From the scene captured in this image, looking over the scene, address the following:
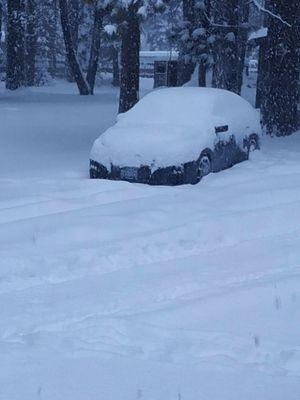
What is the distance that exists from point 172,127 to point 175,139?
60cm

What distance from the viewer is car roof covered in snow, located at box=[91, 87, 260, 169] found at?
36.5 feet

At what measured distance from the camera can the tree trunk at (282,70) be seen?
18.3m

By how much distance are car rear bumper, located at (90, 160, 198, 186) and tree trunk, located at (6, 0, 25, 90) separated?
85.2ft

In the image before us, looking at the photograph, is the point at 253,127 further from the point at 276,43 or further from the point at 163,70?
the point at 163,70

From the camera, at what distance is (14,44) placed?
117 ft

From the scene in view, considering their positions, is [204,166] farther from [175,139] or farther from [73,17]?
[73,17]

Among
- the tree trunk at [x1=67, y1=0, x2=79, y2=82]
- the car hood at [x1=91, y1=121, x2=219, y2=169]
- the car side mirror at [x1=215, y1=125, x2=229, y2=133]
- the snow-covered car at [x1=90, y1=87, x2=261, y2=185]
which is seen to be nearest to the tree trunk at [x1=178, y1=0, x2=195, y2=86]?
the tree trunk at [x1=67, y1=0, x2=79, y2=82]

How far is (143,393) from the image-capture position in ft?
14.3

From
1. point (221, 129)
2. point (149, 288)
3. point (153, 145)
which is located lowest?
point (149, 288)

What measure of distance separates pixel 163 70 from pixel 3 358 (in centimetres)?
3826

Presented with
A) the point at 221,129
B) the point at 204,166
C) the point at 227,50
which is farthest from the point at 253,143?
the point at 227,50

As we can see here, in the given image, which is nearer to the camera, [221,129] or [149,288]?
[149,288]

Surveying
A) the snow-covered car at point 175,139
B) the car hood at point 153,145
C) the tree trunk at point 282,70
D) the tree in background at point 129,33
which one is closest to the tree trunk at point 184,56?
the tree in background at point 129,33

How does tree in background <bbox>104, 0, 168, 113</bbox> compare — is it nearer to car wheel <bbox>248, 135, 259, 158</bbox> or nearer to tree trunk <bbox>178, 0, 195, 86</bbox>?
car wheel <bbox>248, 135, 259, 158</bbox>
